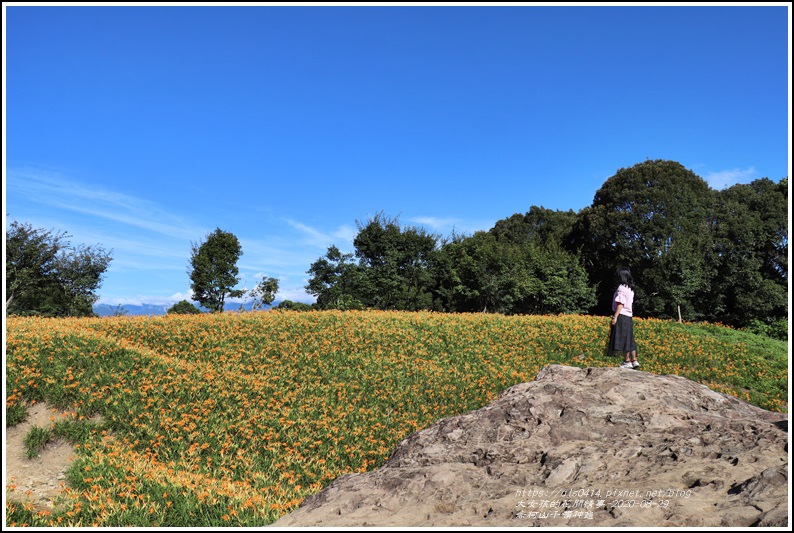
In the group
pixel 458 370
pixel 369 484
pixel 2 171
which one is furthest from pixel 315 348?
pixel 2 171

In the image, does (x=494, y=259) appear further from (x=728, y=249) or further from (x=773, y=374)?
(x=773, y=374)

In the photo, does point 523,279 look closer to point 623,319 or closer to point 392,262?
point 392,262

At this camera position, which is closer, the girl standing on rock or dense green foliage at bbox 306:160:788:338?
the girl standing on rock

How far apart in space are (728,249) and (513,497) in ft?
130

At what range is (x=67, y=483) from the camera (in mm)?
8312

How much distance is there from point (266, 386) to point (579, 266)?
3271 cm

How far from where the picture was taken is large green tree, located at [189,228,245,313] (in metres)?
39.9

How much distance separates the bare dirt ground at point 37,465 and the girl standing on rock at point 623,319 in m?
11.6

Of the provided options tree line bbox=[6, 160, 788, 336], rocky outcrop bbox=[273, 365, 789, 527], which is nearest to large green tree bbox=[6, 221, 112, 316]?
tree line bbox=[6, 160, 788, 336]

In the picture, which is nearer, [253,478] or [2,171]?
[2,171]

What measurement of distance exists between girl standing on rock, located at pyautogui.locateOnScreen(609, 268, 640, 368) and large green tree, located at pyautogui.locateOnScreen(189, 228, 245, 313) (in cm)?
3334

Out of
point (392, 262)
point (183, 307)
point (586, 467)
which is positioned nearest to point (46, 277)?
point (183, 307)

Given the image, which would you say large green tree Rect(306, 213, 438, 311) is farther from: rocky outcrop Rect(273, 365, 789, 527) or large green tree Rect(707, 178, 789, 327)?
rocky outcrop Rect(273, 365, 789, 527)

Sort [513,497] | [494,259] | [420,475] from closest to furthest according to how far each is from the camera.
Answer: [513,497] < [420,475] < [494,259]
